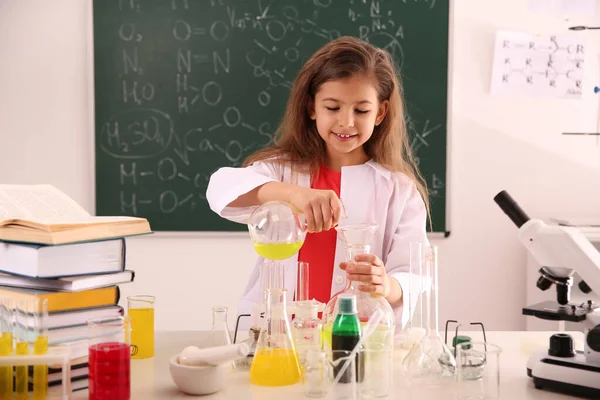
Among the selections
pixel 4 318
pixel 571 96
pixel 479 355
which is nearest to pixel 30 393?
pixel 4 318

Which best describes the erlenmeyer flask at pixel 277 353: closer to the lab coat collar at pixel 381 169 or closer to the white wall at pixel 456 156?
the lab coat collar at pixel 381 169

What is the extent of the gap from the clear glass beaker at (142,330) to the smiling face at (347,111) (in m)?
0.71

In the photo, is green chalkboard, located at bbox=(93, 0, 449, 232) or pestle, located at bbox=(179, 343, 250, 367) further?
green chalkboard, located at bbox=(93, 0, 449, 232)

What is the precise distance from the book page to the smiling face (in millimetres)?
740

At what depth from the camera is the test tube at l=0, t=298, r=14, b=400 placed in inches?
45.1

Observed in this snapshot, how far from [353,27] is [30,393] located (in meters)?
2.54

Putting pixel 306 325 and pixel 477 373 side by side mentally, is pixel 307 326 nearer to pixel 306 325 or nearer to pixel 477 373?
pixel 306 325

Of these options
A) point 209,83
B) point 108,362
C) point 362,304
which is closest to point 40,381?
point 108,362

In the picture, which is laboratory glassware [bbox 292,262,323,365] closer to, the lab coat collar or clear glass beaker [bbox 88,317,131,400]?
clear glass beaker [bbox 88,317,131,400]

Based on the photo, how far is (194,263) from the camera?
11.0 feet

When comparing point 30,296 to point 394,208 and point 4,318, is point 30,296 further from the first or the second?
point 394,208

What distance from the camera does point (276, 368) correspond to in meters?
1.22

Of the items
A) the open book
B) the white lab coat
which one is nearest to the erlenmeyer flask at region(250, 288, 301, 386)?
the open book

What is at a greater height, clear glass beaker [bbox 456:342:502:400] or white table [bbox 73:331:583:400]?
clear glass beaker [bbox 456:342:502:400]
